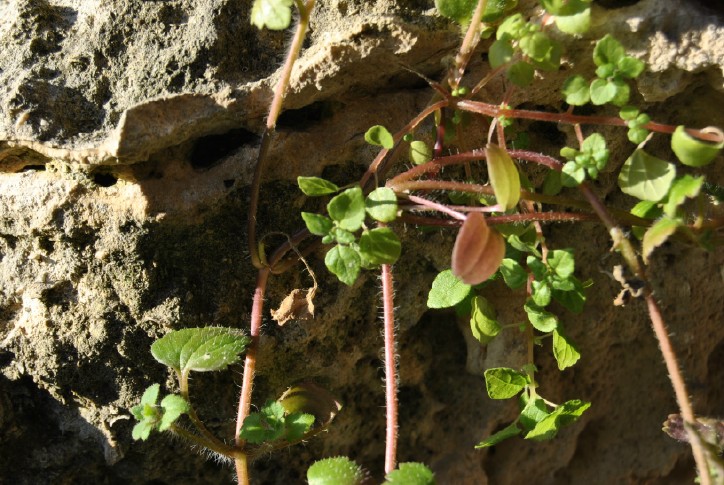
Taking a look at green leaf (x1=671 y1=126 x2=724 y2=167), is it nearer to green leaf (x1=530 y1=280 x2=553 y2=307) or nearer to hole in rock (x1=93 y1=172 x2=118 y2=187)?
green leaf (x1=530 y1=280 x2=553 y2=307)

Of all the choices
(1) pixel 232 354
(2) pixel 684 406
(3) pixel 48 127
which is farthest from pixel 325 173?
(2) pixel 684 406

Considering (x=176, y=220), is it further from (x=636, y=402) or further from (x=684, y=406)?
(x=636, y=402)

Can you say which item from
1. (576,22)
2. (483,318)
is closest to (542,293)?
(483,318)

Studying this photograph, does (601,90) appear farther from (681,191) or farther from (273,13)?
(273,13)

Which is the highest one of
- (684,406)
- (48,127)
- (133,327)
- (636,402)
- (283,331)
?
(48,127)

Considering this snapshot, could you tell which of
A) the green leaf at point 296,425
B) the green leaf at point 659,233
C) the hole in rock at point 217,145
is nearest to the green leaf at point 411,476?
the green leaf at point 296,425

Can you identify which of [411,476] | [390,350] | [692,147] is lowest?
[411,476]
